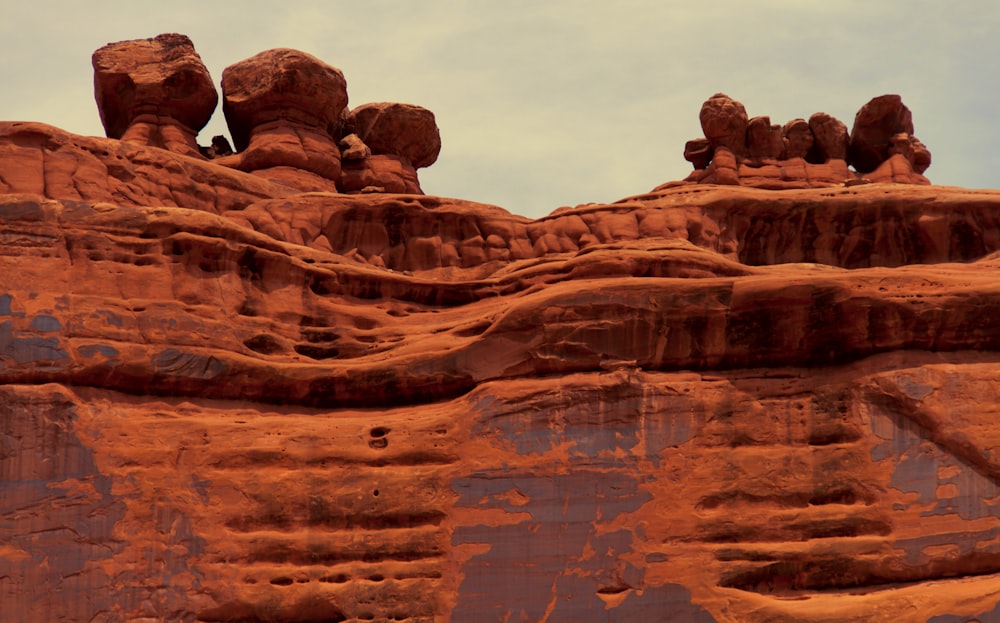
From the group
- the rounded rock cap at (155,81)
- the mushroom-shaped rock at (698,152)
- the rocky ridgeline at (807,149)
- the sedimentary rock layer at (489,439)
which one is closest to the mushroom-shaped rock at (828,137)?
the rocky ridgeline at (807,149)

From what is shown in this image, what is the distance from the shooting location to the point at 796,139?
3791 cm

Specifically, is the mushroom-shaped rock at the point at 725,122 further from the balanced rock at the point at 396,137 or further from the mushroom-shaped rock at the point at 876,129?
the balanced rock at the point at 396,137

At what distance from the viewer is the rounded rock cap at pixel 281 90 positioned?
117ft

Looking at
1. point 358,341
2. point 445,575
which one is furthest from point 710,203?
point 445,575

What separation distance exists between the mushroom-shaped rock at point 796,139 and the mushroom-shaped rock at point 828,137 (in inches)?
8.6

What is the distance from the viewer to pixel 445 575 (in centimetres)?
2405

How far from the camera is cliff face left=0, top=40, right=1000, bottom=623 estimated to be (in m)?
23.7

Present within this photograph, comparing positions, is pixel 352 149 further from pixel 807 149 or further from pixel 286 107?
pixel 807 149

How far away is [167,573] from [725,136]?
721 inches

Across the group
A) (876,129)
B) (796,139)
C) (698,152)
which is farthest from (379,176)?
(876,129)

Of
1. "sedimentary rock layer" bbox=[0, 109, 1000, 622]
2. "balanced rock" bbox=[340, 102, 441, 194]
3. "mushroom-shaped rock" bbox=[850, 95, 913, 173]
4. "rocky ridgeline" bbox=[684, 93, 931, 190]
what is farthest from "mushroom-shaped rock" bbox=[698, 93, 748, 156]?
"sedimentary rock layer" bbox=[0, 109, 1000, 622]

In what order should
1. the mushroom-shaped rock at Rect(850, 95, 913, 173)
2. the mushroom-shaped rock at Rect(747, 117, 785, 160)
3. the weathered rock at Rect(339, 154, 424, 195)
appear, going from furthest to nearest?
the mushroom-shaped rock at Rect(850, 95, 913, 173)
the mushroom-shaped rock at Rect(747, 117, 785, 160)
the weathered rock at Rect(339, 154, 424, 195)

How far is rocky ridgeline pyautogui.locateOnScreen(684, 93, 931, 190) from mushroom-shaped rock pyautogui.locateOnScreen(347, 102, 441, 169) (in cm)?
602

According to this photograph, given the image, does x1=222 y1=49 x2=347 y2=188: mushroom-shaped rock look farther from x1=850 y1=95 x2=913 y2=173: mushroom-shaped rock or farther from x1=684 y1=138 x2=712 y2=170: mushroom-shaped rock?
x1=850 y1=95 x2=913 y2=173: mushroom-shaped rock
